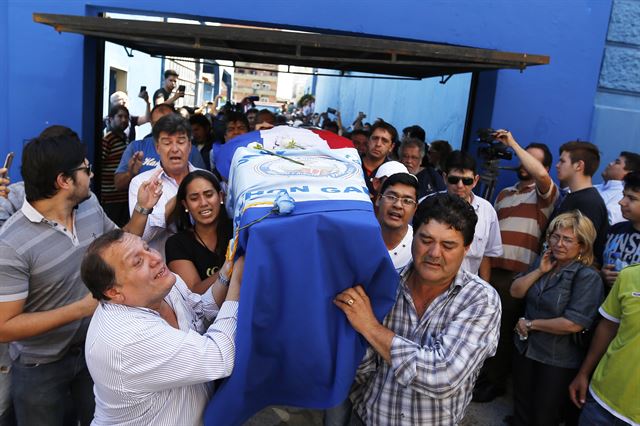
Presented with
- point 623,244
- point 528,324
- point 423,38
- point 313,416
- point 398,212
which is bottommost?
point 313,416

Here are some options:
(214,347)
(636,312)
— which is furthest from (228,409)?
(636,312)

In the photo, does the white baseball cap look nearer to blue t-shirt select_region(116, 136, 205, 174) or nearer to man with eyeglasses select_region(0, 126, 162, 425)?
blue t-shirt select_region(116, 136, 205, 174)

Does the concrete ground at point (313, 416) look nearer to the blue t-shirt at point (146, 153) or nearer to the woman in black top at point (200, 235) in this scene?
the woman in black top at point (200, 235)

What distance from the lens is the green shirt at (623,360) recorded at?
220cm

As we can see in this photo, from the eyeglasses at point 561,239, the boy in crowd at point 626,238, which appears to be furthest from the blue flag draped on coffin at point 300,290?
the boy in crowd at point 626,238

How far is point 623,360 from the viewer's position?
2.27m

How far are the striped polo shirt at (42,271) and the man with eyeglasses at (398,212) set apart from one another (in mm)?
1473

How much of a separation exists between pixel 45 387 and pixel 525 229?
319 centimetres

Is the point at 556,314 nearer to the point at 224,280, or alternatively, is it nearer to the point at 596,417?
the point at 596,417

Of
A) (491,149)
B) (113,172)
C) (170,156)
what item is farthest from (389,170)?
(113,172)

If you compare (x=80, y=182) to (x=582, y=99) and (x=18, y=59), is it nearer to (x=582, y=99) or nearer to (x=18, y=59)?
(x=18, y=59)

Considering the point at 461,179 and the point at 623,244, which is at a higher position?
the point at 461,179

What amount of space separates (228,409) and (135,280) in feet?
1.75

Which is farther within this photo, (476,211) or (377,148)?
(377,148)
